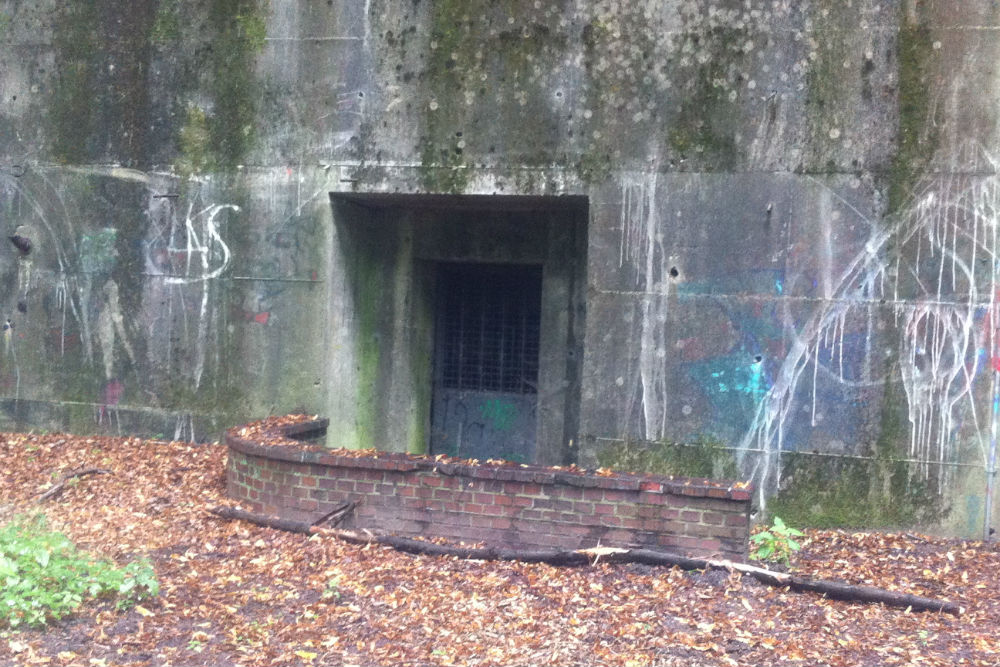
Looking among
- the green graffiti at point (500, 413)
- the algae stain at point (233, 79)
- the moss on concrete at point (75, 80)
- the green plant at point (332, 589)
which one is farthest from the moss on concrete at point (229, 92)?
the green plant at point (332, 589)

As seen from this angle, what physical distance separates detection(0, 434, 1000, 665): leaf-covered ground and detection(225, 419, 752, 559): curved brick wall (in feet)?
0.83

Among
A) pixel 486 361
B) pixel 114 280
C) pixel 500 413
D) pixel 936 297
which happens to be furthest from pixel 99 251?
pixel 936 297

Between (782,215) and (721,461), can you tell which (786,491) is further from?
(782,215)

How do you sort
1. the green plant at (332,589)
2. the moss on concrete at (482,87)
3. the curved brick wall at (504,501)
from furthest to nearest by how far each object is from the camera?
the moss on concrete at (482,87)
the curved brick wall at (504,501)
the green plant at (332,589)

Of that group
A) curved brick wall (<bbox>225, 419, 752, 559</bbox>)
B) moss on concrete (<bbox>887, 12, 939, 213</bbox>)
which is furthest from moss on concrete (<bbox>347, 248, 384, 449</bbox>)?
moss on concrete (<bbox>887, 12, 939, 213</bbox>)

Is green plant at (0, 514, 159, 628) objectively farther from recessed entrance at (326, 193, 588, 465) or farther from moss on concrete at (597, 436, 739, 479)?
moss on concrete at (597, 436, 739, 479)

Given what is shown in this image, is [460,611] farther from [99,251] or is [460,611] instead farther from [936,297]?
[99,251]

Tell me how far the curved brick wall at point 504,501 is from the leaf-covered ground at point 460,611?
252 millimetres

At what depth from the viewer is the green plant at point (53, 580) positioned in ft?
15.4

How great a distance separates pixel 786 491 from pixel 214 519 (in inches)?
170

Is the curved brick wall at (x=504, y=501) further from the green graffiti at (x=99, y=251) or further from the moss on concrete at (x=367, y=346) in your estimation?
the green graffiti at (x=99, y=251)

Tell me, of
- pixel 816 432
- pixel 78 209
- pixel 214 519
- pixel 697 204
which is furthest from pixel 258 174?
pixel 816 432

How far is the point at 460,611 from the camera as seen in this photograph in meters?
5.07

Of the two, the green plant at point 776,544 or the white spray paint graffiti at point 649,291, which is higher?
the white spray paint graffiti at point 649,291
